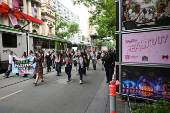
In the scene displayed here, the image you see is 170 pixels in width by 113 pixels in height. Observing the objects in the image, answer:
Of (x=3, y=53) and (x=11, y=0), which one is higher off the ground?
(x=11, y=0)

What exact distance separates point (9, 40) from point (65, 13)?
11306cm

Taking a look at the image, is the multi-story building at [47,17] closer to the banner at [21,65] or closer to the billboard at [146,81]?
the banner at [21,65]

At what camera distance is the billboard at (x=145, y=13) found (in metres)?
4.03

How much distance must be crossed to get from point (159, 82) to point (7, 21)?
25.4 m

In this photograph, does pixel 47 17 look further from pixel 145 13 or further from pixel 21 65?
pixel 145 13

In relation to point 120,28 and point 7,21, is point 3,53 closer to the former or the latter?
point 120,28

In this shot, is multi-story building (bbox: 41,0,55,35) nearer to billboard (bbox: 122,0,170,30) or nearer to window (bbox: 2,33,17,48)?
window (bbox: 2,33,17,48)

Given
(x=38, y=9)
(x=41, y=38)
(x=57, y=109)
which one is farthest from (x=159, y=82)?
(x=38, y=9)

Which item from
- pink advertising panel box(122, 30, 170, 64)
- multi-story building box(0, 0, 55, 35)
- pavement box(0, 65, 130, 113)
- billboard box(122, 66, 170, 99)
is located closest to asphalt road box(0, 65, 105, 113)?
pavement box(0, 65, 130, 113)

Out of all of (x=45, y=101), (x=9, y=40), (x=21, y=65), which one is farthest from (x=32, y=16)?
(x=45, y=101)

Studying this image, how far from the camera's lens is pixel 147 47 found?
4.30 meters

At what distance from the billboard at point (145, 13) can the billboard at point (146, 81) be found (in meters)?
1.39

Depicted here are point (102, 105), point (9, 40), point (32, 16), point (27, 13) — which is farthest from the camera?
point (32, 16)

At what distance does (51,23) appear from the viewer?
42344 millimetres
